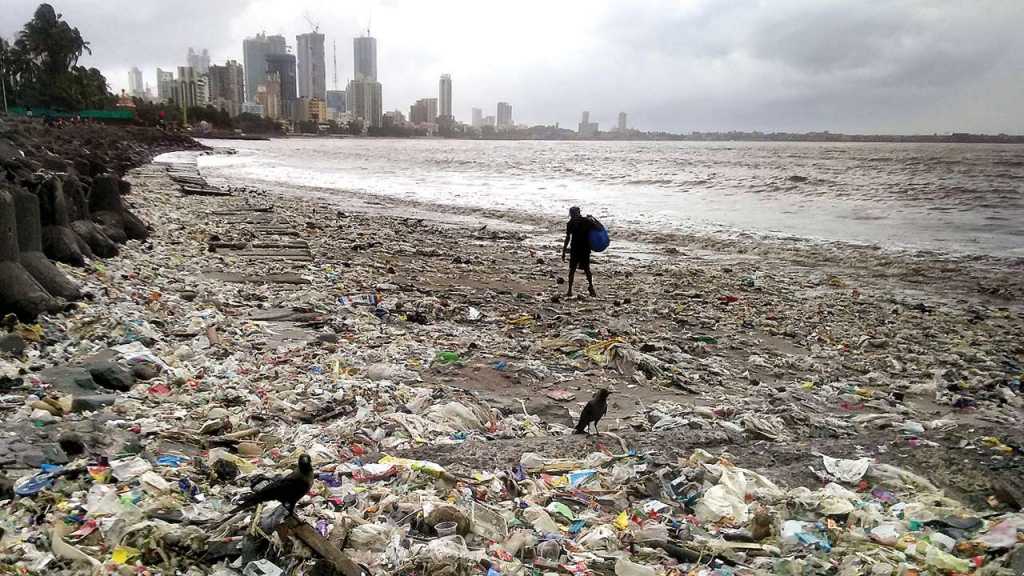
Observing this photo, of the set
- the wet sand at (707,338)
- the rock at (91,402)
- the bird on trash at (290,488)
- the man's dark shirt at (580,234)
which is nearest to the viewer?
the bird on trash at (290,488)

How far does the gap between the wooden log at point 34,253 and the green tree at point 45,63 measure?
75.5 metres

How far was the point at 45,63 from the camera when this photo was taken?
68562mm

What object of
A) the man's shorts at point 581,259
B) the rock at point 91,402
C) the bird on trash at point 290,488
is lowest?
the rock at point 91,402

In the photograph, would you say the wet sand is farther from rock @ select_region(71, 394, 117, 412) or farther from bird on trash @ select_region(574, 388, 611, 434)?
rock @ select_region(71, 394, 117, 412)

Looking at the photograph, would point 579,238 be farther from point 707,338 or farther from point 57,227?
point 57,227

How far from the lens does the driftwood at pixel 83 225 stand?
Answer: 9102 mm

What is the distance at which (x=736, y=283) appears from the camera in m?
11.7

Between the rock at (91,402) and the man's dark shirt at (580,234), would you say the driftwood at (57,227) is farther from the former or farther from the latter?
the man's dark shirt at (580,234)

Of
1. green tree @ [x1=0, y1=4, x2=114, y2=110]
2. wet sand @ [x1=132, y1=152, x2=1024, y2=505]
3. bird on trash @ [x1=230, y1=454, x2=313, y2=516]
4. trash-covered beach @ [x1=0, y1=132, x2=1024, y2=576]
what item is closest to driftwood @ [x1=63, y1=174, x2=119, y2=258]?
trash-covered beach @ [x1=0, y1=132, x2=1024, y2=576]

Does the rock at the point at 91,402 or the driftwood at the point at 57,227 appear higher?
the driftwood at the point at 57,227

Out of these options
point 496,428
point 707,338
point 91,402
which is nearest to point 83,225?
point 91,402

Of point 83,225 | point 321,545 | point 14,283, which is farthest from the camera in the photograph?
point 83,225

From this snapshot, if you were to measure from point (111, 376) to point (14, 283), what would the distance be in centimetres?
217

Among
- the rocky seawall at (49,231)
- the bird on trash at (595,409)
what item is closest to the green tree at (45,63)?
the rocky seawall at (49,231)
